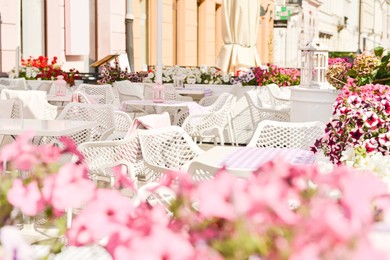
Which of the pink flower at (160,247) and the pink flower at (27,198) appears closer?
the pink flower at (160,247)

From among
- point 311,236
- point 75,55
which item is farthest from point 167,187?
point 75,55

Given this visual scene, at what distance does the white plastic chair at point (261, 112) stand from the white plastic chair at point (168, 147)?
3.97 metres

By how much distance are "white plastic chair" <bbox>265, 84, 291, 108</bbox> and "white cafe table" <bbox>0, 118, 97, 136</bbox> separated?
15.9 ft

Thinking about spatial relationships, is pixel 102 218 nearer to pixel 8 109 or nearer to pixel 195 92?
pixel 8 109

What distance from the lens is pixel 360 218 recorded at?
70 centimetres

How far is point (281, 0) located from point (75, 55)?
81.7 ft

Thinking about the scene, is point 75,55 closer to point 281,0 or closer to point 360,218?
point 360,218

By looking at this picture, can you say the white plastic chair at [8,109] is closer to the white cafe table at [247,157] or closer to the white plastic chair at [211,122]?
the white plastic chair at [211,122]

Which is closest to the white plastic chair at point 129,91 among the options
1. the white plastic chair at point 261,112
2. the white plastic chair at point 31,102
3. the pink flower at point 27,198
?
the white plastic chair at point 261,112

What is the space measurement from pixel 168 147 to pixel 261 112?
440 cm

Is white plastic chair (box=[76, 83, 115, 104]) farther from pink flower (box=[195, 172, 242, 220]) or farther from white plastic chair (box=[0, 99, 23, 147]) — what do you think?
pink flower (box=[195, 172, 242, 220])

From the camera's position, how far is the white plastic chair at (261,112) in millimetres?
8742

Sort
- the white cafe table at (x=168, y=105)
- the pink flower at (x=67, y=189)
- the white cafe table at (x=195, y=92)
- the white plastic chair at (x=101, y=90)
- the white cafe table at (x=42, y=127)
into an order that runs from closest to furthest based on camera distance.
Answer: the pink flower at (x=67, y=189), the white cafe table at (x=42, y=127), the white cafe table at (x=168, y=105), the white plastic chair at (x=101, y=90), the white cafe table at (x=195, y=92)

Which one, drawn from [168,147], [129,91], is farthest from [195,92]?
[168,147]
